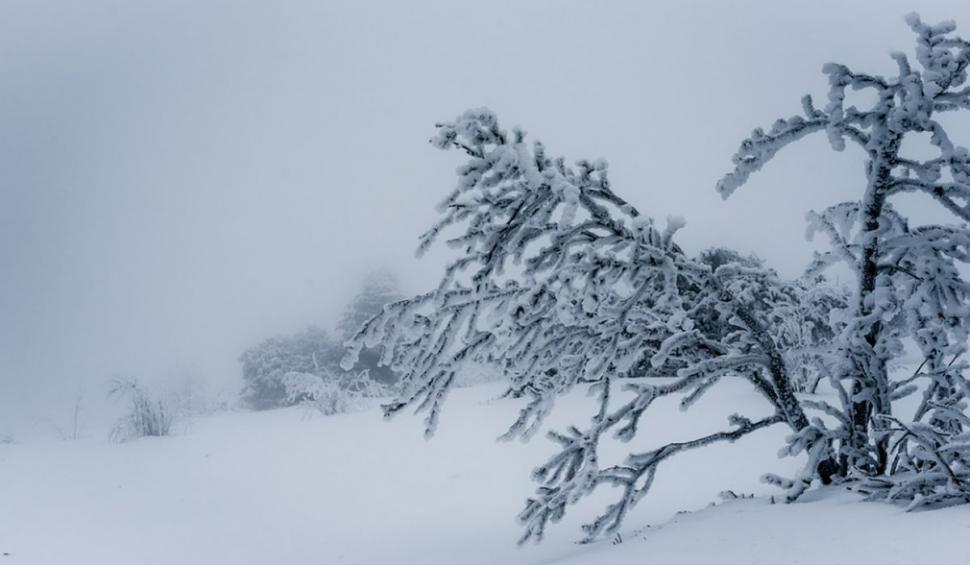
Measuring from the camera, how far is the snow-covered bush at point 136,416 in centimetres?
902

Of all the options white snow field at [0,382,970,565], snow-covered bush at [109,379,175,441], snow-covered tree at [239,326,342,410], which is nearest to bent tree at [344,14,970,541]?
white snow field at [0,382,970,565]

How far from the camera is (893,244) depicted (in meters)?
3.21

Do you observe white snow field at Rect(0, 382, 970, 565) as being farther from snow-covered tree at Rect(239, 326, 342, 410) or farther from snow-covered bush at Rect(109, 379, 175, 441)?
snow-covered tree at Rect(239, 326, 342, 410)

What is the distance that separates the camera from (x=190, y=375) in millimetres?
27281

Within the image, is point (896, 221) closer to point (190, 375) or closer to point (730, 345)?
point (730, 345)

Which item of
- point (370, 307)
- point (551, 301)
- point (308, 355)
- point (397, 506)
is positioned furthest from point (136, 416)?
point (370, 307)

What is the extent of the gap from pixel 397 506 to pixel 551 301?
366 centimetres

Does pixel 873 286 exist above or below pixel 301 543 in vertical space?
above

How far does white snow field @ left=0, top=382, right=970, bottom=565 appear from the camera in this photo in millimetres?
2432

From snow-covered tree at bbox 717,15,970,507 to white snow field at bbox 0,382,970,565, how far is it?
0.51 m

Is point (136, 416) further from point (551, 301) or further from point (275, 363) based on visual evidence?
point (275, 363)

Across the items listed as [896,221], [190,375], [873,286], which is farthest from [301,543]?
[190,375]

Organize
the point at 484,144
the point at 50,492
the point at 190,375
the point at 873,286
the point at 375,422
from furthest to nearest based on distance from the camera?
the point at 190,375, the point at 375,422, the point at 50,492, the point at 873,286, the point at 484,144

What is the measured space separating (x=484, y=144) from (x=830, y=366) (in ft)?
8.30
